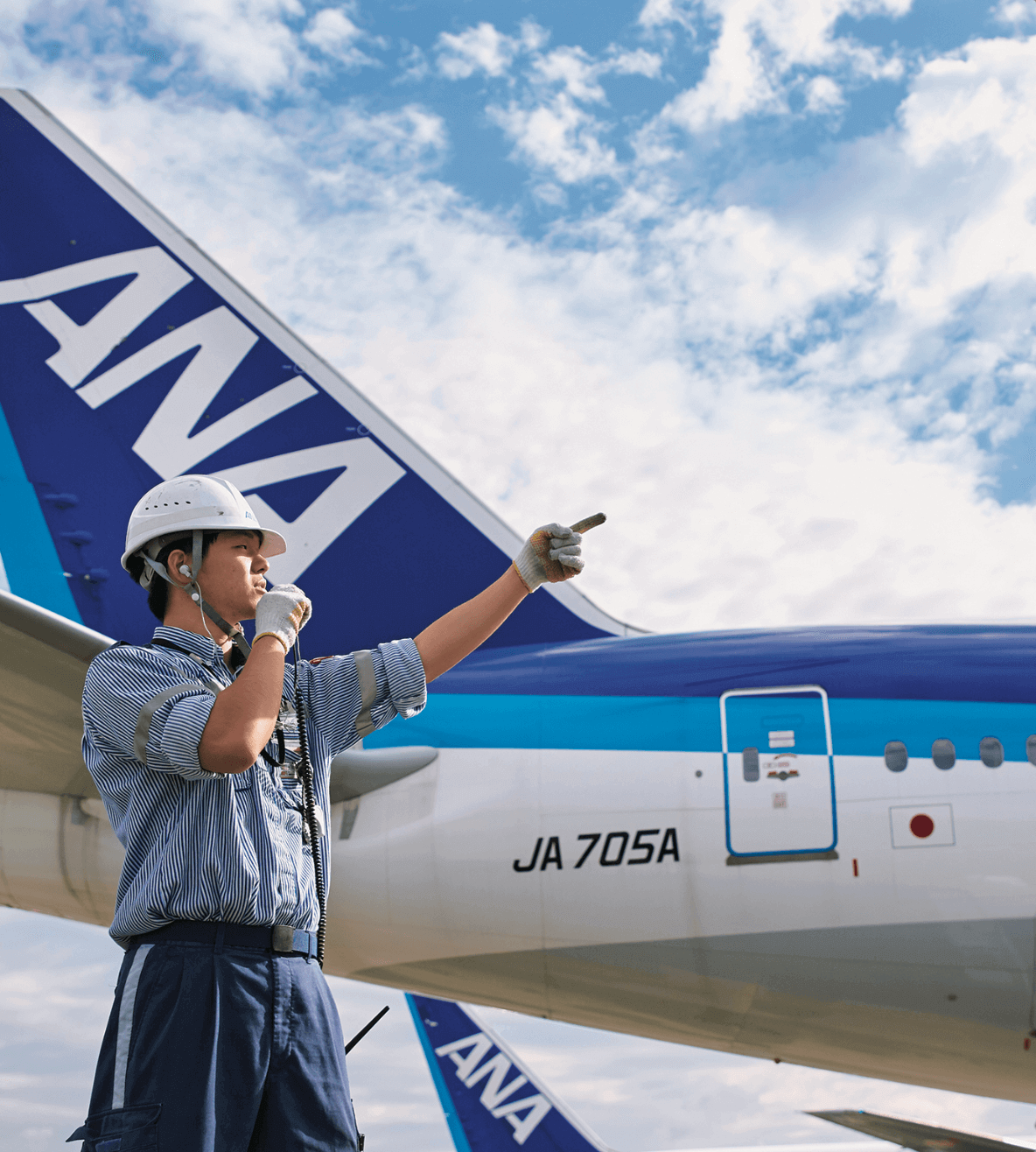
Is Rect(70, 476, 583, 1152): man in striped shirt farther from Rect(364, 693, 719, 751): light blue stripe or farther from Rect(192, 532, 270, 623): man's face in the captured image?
Rect(364, 693, 719, 751): light blue stripe

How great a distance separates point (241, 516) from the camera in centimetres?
267

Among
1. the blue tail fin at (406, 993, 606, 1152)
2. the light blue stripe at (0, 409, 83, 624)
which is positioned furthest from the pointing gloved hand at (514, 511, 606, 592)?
the blue tail fin at (406, 993, 606, 1152)

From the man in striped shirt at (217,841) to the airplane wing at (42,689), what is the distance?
133cm

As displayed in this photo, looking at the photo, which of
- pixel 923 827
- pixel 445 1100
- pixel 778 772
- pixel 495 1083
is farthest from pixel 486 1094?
pixel 923 827

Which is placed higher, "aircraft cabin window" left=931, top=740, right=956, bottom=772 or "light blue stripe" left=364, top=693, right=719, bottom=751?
"light blue stripe" left=364, top=693, right=719, bottom=751

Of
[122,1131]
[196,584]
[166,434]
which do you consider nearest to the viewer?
[122,1131]

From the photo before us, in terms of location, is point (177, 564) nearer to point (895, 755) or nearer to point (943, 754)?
point (895, 755)

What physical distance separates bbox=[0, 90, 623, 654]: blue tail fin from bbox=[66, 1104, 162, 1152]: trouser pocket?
4.41 m

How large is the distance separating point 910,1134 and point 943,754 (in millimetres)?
1881

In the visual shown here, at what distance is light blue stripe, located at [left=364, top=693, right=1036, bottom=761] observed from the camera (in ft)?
16.4

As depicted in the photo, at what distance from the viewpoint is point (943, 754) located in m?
4.94

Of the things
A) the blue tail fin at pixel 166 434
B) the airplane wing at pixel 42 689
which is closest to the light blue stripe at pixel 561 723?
the blue tail fin at pixel 166 434

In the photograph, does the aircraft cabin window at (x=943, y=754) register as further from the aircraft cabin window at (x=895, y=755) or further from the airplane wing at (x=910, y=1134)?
the airplane wing at (x=910, y=1134)

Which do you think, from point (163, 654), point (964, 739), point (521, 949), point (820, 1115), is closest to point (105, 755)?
point (163, 654)
